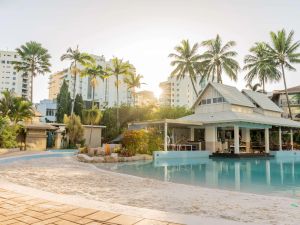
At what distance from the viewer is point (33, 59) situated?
121ft

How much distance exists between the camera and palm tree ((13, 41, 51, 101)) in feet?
119

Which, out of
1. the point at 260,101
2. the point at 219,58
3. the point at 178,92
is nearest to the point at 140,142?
the point at 260,101

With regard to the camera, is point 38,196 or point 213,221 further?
point 38,196

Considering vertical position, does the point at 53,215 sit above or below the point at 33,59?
below

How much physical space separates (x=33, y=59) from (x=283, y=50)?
34.4 metres

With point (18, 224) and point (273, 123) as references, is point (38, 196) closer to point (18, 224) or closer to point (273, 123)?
point (18, 224)

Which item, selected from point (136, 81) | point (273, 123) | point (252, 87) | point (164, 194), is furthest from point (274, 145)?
point (164, 194)

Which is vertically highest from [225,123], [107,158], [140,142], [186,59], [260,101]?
[186,59]

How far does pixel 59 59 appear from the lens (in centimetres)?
3300

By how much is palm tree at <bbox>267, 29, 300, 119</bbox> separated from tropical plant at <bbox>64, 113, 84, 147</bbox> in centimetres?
2594

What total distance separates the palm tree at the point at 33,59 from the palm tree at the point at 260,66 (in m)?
29.5

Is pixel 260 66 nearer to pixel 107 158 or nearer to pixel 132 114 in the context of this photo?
pixel 132 114

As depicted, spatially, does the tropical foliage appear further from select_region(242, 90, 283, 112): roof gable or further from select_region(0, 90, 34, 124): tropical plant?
select_region(0, 90, 34, 124): tropical plant

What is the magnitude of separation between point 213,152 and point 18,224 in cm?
2100
